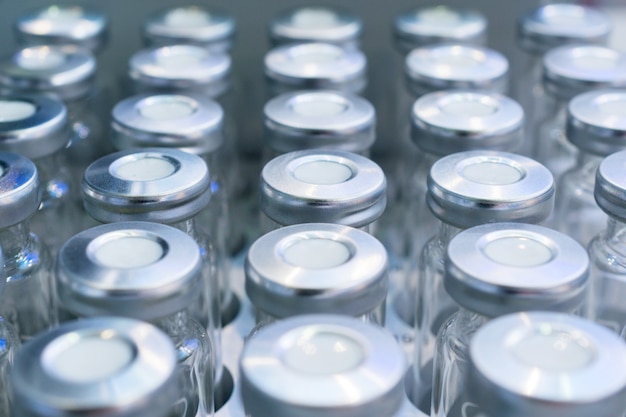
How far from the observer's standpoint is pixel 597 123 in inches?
19.6

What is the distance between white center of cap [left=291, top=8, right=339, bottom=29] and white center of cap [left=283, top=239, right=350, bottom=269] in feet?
1.08

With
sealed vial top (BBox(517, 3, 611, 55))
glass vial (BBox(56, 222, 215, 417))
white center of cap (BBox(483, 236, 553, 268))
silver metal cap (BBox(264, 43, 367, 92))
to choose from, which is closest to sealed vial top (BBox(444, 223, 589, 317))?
white center of cap (BBox(483, 236, 553, 268))

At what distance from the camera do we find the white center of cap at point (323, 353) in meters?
0.31

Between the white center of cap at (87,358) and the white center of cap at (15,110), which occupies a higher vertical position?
the white center of cap at (87,358)

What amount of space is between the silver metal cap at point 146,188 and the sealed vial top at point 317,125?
0.06 metres

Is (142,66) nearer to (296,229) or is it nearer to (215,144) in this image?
(215,144)

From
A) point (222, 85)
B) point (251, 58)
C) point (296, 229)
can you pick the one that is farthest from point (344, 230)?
point (251, 58)

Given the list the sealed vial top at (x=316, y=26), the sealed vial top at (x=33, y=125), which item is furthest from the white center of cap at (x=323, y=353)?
the sealed vial top at (x=316, y=26)

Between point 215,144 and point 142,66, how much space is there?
11 cm

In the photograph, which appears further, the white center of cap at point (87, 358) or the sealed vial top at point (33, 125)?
the sealed vial top at point (33, 125)

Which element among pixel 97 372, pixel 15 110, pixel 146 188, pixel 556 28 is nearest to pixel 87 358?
pixel 97 372

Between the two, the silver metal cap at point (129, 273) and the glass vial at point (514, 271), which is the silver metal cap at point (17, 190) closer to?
the silver metal cap at point (129, 273)

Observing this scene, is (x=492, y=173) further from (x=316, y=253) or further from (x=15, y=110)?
(x=15, y=110)

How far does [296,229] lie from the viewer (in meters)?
0.39
